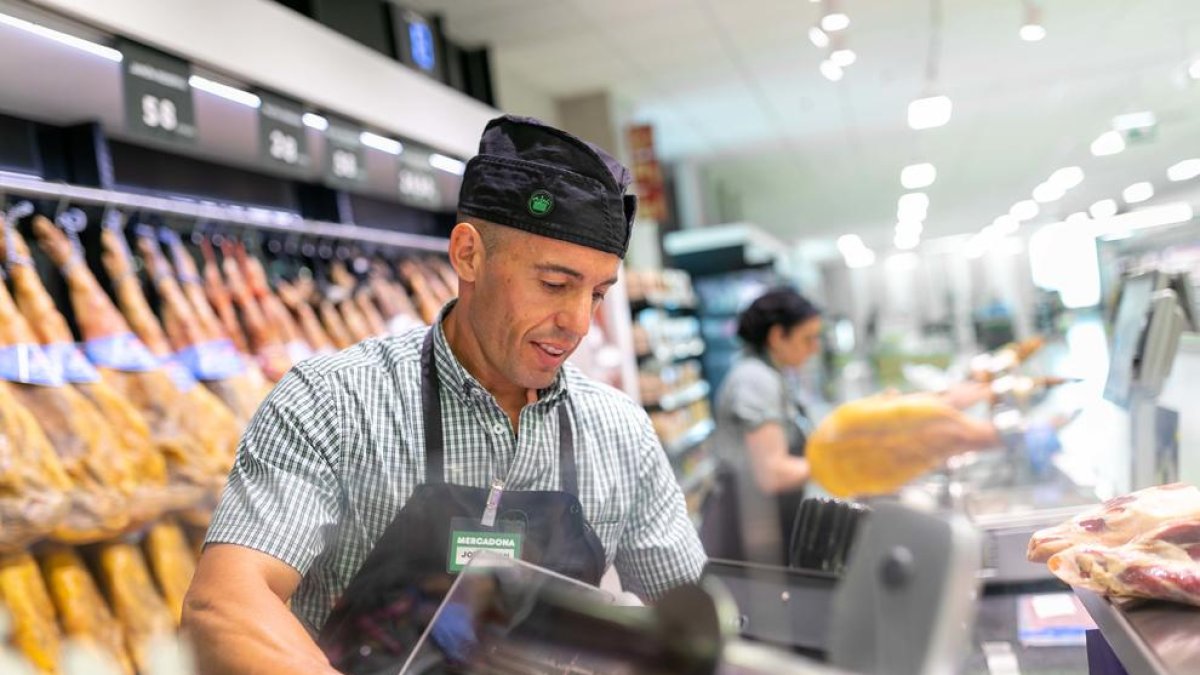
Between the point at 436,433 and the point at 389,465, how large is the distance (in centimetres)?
8

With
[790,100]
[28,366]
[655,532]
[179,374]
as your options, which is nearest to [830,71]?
[790,100]

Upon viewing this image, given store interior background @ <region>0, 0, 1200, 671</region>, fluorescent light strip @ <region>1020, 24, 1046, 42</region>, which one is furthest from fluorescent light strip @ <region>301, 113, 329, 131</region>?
fluorescent light strip @ <region>1020, 24, 1046, 42</region>

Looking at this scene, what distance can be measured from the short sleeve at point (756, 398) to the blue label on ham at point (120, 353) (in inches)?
77.5

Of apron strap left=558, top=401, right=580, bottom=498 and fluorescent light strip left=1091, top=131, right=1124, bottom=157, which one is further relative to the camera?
fluorescent light strip left=1091, top=131, right=1124, bottom=157

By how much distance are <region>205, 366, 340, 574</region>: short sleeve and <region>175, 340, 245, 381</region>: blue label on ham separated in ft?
5.96

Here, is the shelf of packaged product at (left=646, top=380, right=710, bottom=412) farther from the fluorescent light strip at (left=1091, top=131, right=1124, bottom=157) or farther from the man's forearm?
the man's forearm

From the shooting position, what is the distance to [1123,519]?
142cm

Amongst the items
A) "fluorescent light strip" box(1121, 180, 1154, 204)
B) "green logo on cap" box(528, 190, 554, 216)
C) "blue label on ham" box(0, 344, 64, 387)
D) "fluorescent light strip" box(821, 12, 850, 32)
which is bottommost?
"blue label on ham" box(0, 344, 64, 387)

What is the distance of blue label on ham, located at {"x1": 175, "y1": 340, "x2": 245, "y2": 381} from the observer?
3180 mm

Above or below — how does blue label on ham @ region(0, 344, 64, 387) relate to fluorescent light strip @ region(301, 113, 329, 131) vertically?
below

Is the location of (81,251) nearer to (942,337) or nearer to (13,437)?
(13,437)

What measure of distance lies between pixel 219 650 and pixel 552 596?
0.53 m

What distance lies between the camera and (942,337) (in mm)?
19719

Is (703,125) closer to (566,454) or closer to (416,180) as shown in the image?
(416,180)
